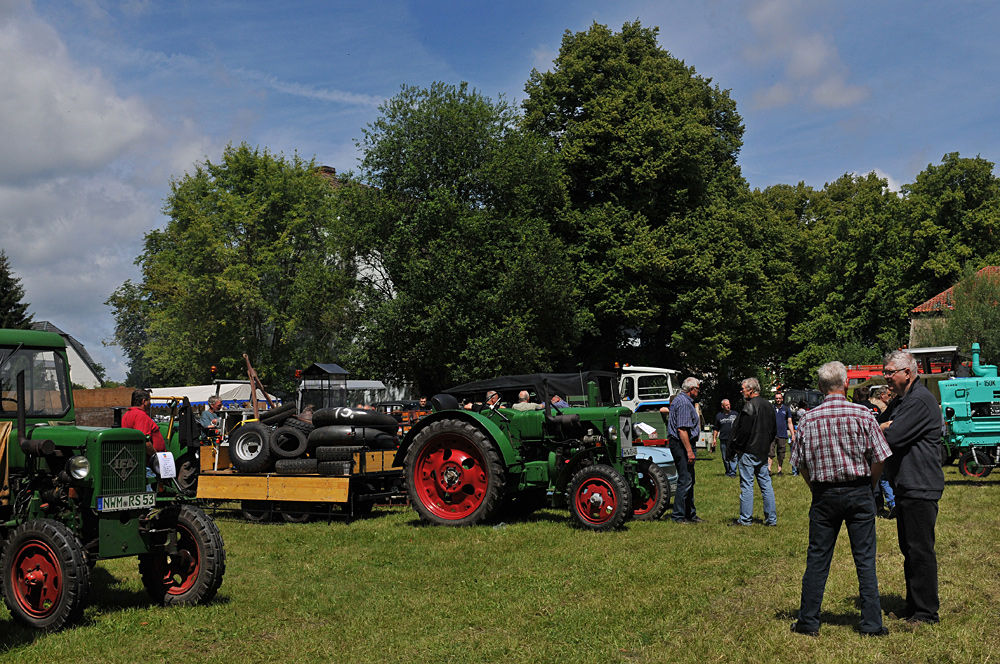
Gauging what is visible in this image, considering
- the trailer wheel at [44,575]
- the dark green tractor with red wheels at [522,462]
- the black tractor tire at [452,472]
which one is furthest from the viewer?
the black tractor tire at [452,472]

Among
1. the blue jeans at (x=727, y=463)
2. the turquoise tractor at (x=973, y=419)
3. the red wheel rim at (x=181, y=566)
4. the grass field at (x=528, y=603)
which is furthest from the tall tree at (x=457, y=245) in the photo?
the red wheel rim at (x=181, y=566)

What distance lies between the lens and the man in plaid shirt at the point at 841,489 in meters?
5.86

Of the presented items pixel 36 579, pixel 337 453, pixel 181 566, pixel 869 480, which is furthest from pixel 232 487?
pixel 869 480

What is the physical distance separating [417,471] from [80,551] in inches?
228

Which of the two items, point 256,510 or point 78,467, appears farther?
point 256,510

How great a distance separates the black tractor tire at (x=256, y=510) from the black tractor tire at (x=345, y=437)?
1.04m

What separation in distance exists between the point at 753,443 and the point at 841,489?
198 inches

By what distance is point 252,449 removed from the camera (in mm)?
12852

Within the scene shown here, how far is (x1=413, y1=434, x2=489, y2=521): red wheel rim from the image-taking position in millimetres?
11445

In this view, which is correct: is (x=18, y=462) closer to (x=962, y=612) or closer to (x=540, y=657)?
(x=540, y=657)

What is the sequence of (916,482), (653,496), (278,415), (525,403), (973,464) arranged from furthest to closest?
1. (973,464)
2. (278,415)
3. (525,403)
4. (653,496)
5. (916,482)

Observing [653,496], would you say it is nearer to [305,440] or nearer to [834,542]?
[305,440]

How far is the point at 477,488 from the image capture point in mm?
11445

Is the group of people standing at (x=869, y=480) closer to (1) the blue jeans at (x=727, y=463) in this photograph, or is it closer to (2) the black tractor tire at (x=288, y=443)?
(2) the black tractor tire at (x=288, y=443)
